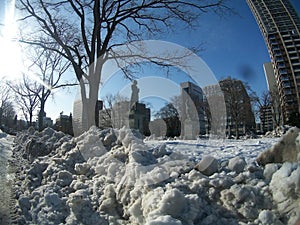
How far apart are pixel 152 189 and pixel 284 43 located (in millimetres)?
1704

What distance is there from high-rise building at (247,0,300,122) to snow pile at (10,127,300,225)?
2.23ft

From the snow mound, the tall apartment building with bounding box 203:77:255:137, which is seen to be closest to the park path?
the tall apartment building with bounding box 203:77:255:137

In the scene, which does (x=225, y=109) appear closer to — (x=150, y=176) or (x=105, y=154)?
(x=150, y=176)

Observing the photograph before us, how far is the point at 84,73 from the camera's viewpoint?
27.2 feet

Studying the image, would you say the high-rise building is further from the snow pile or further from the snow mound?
the snow mound

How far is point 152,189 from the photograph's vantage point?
8.13 ft

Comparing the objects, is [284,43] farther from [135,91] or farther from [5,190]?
[5,190]

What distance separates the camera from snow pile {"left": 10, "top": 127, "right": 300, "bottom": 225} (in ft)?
6.56

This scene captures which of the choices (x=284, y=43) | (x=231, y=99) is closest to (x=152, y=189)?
(x=231, y=99)

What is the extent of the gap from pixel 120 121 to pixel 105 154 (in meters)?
2.57

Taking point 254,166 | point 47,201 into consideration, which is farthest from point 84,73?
point 254,166

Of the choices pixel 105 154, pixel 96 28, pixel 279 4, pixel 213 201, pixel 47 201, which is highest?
pixel 96 28

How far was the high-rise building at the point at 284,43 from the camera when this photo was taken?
1.55m

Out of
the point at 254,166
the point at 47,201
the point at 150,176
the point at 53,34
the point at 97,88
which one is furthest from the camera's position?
the point at 53,34
